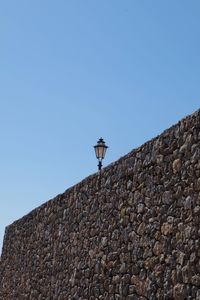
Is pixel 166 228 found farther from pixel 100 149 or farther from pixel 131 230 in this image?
pixel 100 149

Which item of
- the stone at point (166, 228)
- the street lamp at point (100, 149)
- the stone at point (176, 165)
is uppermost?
the street lamp at point (100, 149)

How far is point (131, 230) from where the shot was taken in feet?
30.3

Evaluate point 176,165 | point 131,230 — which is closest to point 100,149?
point 131,230

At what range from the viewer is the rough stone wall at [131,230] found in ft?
25.3

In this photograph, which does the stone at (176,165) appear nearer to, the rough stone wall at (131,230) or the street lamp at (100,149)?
the rough stone wall at (131,230)

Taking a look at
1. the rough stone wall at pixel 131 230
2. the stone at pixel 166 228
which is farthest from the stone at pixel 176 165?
the stone at pixel 166 228

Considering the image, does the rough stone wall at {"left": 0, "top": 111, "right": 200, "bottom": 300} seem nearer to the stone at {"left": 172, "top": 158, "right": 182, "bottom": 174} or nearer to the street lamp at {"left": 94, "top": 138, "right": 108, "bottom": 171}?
the stone at {"left": 172, "top": 158, "right": 182, "bottom": 174}

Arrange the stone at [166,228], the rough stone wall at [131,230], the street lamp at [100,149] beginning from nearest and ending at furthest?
the rough stone wall at [131,230], the stone at [166,228], the street lamp at [100,149]

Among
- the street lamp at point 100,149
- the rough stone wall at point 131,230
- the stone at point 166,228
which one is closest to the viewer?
the rough stone wall at point 131,230

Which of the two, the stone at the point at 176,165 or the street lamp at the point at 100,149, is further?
the street lamp at the point at 100,149

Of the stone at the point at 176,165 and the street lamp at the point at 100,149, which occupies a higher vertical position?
the street lamp at the point at 100,149

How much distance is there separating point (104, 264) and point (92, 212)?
122cm

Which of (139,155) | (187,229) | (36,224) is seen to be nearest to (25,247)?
(36,224)

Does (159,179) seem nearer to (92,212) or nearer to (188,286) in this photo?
(188,286)
